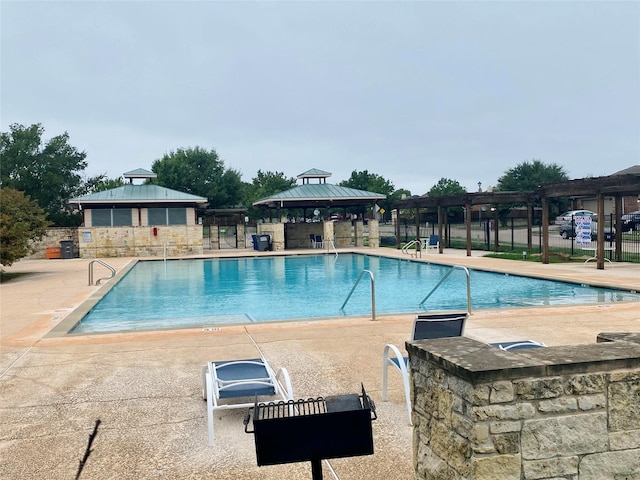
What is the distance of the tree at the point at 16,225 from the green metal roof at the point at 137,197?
1054cm

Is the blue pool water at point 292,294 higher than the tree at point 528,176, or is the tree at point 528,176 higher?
the tree at point 528,176

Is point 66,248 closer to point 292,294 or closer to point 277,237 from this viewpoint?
point 277,237

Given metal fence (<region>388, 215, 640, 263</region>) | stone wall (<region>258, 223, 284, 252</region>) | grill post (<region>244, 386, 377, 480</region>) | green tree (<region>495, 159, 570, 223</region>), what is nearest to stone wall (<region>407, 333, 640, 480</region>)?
grill post (<region>244, 386, 377, 480</region>)

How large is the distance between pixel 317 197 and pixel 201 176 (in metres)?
23.9

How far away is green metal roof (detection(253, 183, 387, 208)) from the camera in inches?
1260

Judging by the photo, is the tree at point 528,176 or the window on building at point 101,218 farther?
the tree at point 528,176

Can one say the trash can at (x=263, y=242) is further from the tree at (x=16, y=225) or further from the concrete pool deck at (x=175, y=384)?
the concrete pool deck at (x=175, y=384)

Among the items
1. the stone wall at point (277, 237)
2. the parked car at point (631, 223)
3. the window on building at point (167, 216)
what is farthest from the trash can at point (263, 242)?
the parked car at point (631, 223)

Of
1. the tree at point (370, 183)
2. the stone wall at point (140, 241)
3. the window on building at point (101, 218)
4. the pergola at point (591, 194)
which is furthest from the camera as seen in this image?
the tree at point (370, 183)

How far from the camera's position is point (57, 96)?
3612 cm

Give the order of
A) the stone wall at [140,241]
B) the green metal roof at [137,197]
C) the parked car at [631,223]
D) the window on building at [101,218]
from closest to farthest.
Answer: the stone wall at [140,241] → the green metal roof at [137,197] → the window on building at [101,218] → the parked car at [631,223]

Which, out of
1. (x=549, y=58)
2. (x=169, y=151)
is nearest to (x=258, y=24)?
(x=549, y=58)

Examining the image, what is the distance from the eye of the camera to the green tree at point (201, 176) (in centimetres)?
5241

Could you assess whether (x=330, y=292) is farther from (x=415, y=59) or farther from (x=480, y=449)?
(x=415, y=59)
